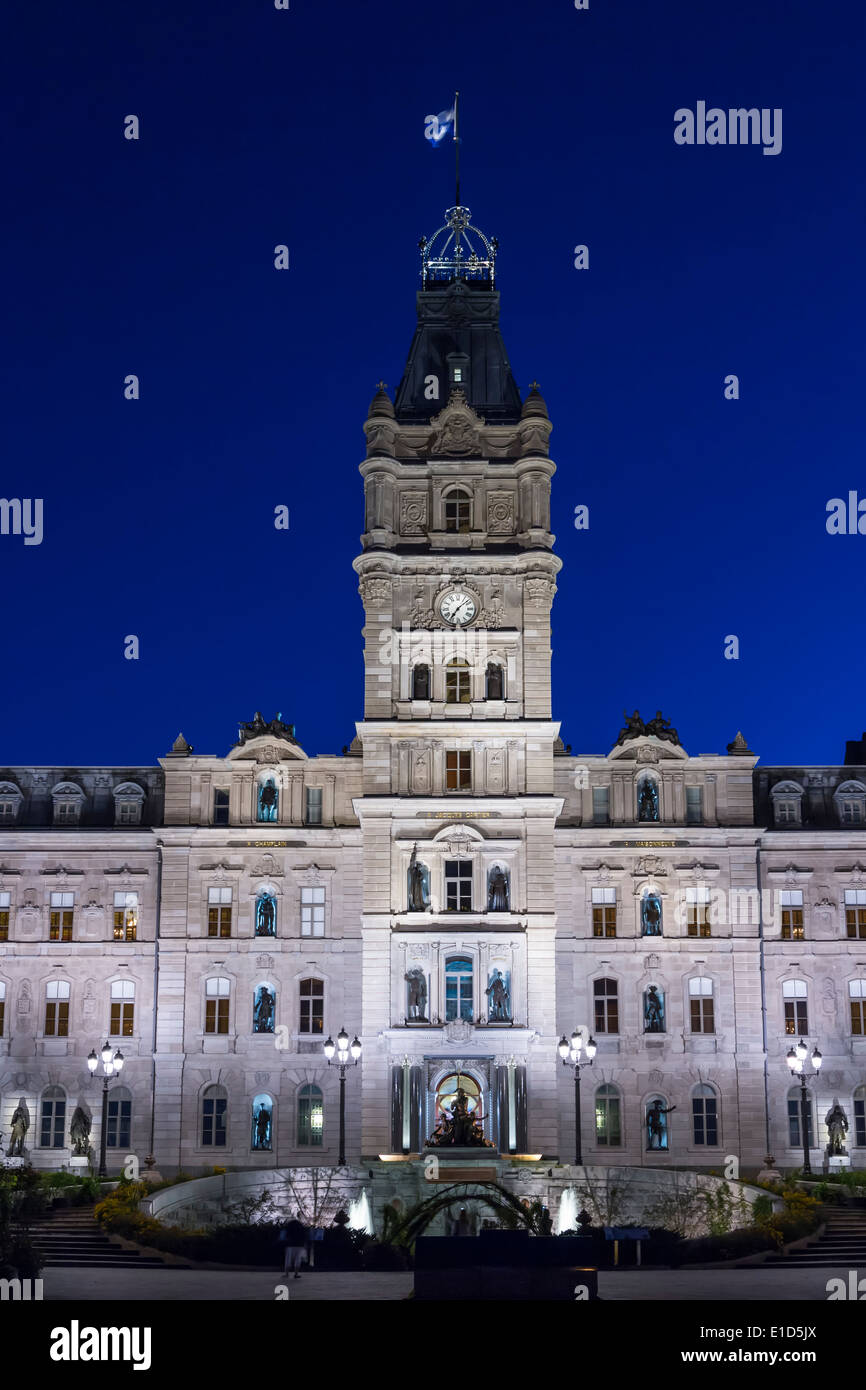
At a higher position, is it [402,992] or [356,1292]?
[402,992]

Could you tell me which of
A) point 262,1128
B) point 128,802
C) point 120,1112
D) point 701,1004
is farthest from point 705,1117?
point 128,802

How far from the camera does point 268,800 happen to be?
66312 mm

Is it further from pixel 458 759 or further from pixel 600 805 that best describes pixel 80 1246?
pixel 600 805

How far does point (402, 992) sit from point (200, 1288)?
1045 inches

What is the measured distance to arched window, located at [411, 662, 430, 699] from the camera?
6531cm

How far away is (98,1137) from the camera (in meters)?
62.9

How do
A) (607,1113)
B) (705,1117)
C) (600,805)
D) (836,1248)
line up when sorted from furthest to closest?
(600,805) → (607,1113) → (705,1117) → (836,1248)

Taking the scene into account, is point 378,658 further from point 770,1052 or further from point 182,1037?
point 770,1052

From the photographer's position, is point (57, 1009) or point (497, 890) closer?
point (497, 890)

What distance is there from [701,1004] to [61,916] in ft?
86.2

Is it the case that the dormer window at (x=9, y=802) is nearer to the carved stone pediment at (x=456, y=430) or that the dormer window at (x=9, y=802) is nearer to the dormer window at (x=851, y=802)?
the carved stone pediment at (x=456, y=430)

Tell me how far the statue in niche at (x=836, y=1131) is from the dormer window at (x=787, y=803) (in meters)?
12.0

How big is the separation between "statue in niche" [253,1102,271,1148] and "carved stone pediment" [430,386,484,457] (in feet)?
91.0

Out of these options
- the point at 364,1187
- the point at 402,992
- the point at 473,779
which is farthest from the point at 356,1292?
the point at 473,779
